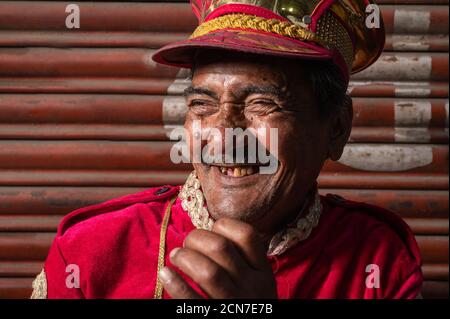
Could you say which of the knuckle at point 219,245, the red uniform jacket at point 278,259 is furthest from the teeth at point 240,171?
the knuckle at point 219,245

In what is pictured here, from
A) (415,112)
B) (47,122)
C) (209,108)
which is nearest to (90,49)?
(47,122)

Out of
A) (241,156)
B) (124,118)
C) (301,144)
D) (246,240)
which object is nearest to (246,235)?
(246,240)

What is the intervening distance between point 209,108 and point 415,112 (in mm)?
1677

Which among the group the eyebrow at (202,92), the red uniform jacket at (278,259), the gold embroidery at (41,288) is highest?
the eyebrow at (202,92)

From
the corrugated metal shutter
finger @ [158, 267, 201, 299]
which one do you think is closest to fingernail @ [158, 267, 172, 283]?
finger @ [158, 267, 201, 299]

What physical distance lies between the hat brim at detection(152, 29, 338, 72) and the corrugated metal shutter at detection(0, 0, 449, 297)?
4.19 ft

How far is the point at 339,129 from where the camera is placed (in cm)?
180

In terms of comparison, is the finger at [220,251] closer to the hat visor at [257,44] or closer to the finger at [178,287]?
the finger at [178,287]

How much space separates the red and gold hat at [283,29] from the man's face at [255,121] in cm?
8

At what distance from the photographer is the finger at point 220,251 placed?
1157mm

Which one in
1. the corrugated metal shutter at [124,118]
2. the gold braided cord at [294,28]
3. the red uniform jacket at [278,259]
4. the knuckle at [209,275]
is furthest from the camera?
the corrugated metal shutter at [124,118]

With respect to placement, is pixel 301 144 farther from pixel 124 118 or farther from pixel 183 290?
pixel 124 118

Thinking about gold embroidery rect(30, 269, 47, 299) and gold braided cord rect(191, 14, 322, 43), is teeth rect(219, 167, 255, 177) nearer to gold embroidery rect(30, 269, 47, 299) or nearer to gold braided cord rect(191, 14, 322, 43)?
gold braided cord rect(191, 14, 322, 43)

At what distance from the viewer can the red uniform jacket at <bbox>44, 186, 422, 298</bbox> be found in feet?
5.43
